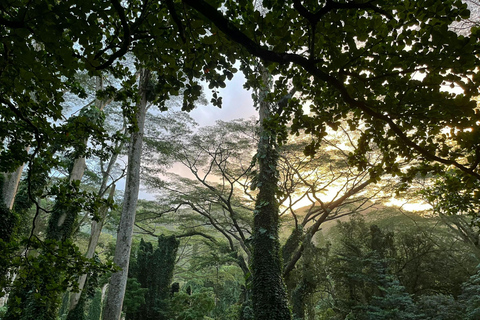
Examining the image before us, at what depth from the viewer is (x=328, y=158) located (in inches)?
381

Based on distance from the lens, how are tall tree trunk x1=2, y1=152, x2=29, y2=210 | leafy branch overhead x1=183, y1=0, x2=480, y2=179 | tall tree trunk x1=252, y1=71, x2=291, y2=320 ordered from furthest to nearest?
1. tall tree trunk x1=252, y1=71, x2=291, y2=320
2. tall tree trunk x1=2, y1=152, x2=29, y2=210
3. leafy branch overhead x1=183, y1=0, x2=480, y2=179

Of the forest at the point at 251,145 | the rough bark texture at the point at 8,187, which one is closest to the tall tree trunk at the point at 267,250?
the forest at the point at 251,145

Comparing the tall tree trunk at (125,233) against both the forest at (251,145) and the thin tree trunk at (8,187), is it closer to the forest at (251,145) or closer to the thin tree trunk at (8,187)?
the forest at (251,145)

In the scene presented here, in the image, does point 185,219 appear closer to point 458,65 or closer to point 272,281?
point 272,281

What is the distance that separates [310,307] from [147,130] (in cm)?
961

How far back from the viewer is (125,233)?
229 inches

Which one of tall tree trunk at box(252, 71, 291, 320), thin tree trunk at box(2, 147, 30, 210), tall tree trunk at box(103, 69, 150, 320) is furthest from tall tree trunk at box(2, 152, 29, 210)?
tall tree trunk at box(252, 71, 291, 320)

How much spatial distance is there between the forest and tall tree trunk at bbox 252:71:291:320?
3 centimetres

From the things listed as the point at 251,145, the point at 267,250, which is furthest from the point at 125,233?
the point at 251,145

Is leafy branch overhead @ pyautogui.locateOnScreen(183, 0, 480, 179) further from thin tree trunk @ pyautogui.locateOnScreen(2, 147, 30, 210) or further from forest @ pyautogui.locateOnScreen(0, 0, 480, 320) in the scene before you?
thin tree trunk @ pyautogui.locateOnScreen(2, 147, 30, 210)

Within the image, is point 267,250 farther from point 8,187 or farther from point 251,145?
point 8,187

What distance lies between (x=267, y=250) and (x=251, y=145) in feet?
18.6

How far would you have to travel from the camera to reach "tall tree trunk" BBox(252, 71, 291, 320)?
573 cm

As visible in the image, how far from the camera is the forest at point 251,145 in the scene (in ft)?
4.27
